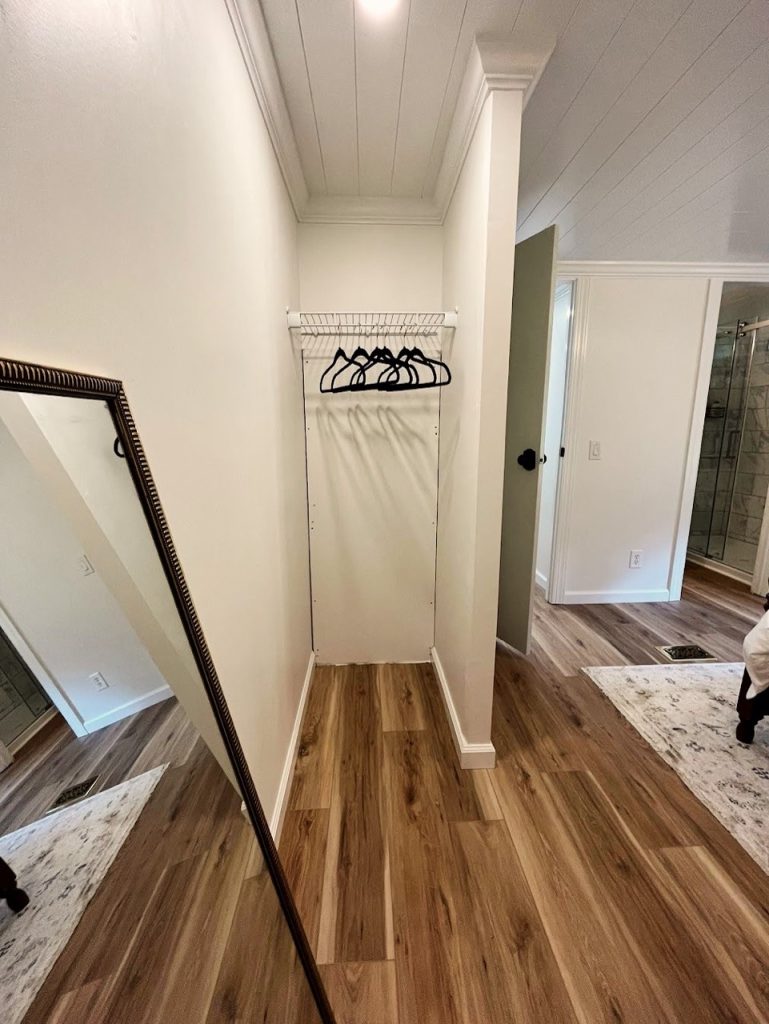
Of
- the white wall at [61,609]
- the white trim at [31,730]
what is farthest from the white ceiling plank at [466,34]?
the white trim at [31,730]

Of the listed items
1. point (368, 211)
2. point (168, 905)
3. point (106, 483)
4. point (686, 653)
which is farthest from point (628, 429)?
point (168, 905)

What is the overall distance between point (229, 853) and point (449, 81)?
2127 mm

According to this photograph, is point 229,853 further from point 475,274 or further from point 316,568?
point 475,274

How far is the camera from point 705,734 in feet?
5.47

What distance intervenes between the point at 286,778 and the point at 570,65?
8.14 feet

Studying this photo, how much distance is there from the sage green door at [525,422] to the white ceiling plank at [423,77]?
69cm

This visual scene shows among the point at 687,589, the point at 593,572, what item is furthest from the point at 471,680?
the point at 687,589

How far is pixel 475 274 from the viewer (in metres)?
1.29

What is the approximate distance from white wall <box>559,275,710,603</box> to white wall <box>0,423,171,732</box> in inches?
113

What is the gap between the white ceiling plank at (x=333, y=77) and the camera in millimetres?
983

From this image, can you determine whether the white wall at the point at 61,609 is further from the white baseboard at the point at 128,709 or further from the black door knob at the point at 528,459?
the black door knob at the point at 528,459

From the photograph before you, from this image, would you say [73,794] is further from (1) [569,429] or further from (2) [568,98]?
(1) [569,429]

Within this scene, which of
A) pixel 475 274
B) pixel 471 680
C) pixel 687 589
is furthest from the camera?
pixel 687 589

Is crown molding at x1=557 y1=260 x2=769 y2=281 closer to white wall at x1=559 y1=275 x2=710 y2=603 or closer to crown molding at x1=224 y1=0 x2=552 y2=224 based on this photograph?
white wall at x1=559 y1=275 x2=710 y2=603
